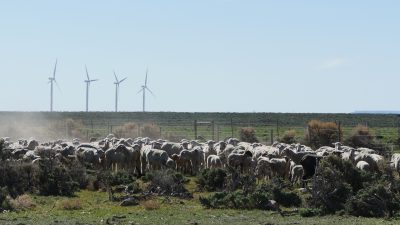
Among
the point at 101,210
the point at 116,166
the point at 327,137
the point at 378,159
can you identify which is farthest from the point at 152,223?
the point at 327,137

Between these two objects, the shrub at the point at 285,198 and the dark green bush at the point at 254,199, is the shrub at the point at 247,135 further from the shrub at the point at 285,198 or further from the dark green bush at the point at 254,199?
the shrub at the point at 285,198

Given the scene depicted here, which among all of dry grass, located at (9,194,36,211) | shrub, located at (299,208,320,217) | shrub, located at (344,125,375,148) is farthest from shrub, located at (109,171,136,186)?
shrub, located at (344,125,375,148)

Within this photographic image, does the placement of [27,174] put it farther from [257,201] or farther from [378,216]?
[378,216]

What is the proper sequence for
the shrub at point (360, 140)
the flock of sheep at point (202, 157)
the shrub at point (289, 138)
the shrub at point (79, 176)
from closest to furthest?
the shrub at point (79, 176)
the flock of sheep at point (202, 157)
the shrub at point (360, 140)
the shrub at point (289, 138)

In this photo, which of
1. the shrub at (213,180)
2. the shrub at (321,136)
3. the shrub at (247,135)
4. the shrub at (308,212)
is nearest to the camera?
the shrub at (308,212)

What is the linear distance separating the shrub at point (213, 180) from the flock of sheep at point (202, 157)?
A: 1.51 metres

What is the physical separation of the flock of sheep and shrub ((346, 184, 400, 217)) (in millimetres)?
7168

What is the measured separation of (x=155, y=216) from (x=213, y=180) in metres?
8.51

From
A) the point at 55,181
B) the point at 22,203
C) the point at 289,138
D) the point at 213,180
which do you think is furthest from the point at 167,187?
the point at 289,138

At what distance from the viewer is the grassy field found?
21.2 meters

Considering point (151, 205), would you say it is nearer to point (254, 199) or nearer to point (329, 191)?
point (254, 199)

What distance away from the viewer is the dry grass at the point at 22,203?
24502 millimetres

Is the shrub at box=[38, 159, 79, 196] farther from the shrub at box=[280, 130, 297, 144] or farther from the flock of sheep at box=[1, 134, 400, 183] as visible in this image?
the shrub at box=[280, 130, 297, 144]

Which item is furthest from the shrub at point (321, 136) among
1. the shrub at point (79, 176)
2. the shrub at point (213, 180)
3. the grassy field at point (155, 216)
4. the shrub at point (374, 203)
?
the shrub at point (374, 203)
